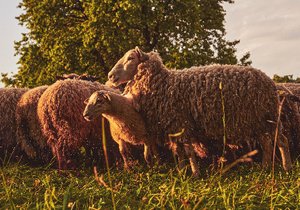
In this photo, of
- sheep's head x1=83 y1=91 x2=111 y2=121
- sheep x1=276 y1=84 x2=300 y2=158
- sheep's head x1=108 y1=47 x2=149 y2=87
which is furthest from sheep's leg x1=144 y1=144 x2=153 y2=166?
sheep x1=276 y1=84 x2=300 y2=158

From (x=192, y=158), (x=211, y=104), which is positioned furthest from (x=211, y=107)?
(x=192, y=158)

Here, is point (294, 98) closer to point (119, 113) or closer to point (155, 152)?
point (155, 152)

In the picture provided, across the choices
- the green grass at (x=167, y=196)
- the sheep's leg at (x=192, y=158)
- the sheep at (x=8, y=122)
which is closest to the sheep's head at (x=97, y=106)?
the green grass at (x=167, y=196)

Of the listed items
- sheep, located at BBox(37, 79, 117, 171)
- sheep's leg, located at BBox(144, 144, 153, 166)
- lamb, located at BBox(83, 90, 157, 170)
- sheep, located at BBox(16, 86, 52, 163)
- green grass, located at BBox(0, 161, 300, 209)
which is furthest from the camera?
sheep, located at BBox(16, 86, 52, 163)

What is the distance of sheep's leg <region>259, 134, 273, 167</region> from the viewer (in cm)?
726

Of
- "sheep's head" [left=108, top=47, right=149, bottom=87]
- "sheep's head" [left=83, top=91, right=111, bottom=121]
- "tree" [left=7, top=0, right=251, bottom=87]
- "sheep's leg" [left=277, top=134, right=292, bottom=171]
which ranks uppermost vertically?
"tree" [left=7, top=0, right=251, bottom=87]

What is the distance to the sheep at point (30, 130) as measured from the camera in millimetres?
9547

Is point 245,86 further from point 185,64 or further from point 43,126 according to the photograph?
point 185,64

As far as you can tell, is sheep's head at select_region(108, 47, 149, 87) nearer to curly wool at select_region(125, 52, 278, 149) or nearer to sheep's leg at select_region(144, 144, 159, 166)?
curly wool at select_region(125, 52, 278, 149)

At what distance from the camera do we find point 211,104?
7.09 meters

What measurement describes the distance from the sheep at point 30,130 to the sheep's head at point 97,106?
2.70 metres

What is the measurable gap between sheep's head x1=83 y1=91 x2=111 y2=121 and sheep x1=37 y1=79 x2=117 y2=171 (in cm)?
133

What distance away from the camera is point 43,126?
888 centimetres

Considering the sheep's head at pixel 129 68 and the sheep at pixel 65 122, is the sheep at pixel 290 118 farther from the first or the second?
the sheep at pixel 65 122
